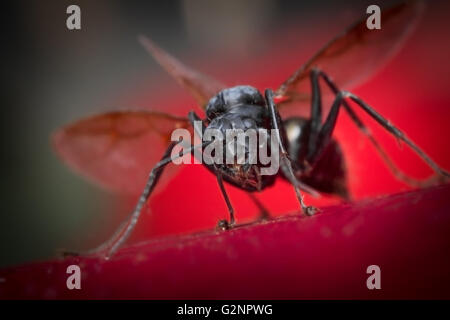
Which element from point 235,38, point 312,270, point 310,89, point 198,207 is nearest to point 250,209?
point 198,207

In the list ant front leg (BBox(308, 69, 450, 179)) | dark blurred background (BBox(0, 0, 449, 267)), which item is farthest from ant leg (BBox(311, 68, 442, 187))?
dark blurred background (BBox(0, 0, 449, 267))

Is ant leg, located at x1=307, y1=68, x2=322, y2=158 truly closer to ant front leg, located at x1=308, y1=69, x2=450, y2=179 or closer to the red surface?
ant front leg, located at x1=308, y1=69, x2=450, y2=179

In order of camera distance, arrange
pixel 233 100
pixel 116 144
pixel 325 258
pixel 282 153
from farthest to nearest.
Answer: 1. pixel 116 144
2. pixel 233 100
3. pixel 282 153
4. pixel 325 258

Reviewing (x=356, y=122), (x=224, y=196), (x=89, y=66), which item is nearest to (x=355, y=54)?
(x=356, y=122)

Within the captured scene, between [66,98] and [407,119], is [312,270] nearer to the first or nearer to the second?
[407,119]

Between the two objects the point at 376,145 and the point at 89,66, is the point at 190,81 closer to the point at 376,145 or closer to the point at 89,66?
the point at 376,145

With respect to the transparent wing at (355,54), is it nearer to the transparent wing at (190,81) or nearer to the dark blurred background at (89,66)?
the transparent wing at (190,81)

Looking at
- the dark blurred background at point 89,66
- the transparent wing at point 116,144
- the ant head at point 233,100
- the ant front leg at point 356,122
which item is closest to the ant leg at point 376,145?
the ant front leg at point 356,122
